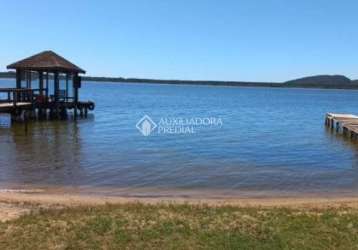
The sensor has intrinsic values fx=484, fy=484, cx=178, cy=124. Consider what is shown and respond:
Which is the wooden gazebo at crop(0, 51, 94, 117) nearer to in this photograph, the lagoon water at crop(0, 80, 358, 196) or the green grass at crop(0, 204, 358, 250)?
the lagoon water at crop(0, 80, 358, 196)

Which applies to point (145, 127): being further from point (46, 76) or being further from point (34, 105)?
point (46, 76)

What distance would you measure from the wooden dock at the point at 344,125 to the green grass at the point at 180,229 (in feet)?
64.9

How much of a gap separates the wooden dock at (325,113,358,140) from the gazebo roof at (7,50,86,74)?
18545mm

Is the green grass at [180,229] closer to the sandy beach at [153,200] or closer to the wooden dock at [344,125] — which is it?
the sandy beach at [153,200]

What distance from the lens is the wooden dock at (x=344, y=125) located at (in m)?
26.6

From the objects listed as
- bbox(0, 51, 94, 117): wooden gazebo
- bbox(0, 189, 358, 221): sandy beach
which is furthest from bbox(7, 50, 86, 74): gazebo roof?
bbox(0, 189, 358, 221): sandy beach

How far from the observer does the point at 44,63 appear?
32.5 meters

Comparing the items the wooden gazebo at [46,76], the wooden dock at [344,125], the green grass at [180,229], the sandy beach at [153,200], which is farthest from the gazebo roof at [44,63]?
the green grass at [180,229]

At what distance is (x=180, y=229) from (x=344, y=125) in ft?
79.7

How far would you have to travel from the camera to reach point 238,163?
55.3 feet

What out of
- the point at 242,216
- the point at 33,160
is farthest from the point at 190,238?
the point at 33,160

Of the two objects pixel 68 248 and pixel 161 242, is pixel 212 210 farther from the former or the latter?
pixel 68 248

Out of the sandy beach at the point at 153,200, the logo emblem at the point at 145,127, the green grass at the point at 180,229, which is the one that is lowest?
the logo emblem at the point at 145,127

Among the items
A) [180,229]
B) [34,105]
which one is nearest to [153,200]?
[180,229]
